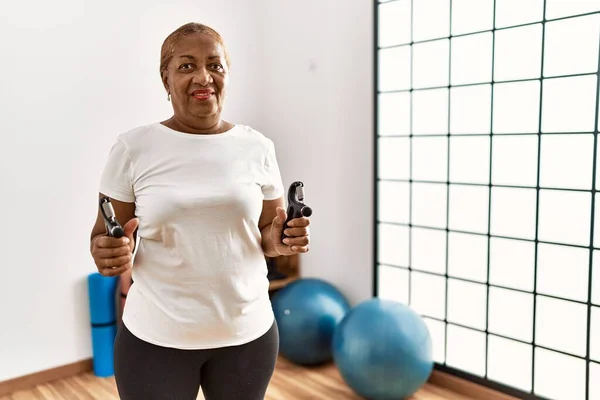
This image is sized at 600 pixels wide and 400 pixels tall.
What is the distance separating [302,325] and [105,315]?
1.10 m

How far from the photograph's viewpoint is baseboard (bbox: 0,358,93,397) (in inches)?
112

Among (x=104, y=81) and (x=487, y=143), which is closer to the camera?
(x=487, y=143)

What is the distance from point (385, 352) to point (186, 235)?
62.4 inches

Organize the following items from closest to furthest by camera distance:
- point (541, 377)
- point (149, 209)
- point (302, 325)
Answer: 1. point (149, 209)
2. point (541, 377)
3. point (302, 325)

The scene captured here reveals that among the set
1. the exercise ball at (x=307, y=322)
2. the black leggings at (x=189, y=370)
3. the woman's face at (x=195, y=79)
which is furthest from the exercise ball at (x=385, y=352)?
the woman's face at (x=195, y=79)

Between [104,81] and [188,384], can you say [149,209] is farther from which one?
[104,81]

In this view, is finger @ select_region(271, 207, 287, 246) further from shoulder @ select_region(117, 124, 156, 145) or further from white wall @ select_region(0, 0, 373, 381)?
white wall @ select_region(0, 0, 373, 381)

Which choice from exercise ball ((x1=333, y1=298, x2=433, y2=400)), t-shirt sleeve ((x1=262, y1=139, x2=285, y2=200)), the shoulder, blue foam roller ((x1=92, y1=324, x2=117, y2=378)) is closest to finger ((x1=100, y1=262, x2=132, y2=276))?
the shoulder

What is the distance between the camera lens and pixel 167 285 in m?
1.22

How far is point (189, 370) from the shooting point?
1251 millimetres

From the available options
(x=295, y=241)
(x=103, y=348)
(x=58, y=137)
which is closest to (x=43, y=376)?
(x=103, y=348)

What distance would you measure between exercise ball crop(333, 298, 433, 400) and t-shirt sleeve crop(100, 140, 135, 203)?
65.0 inches

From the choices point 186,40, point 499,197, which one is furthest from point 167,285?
point 499,197

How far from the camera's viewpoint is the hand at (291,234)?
50.3 inches
